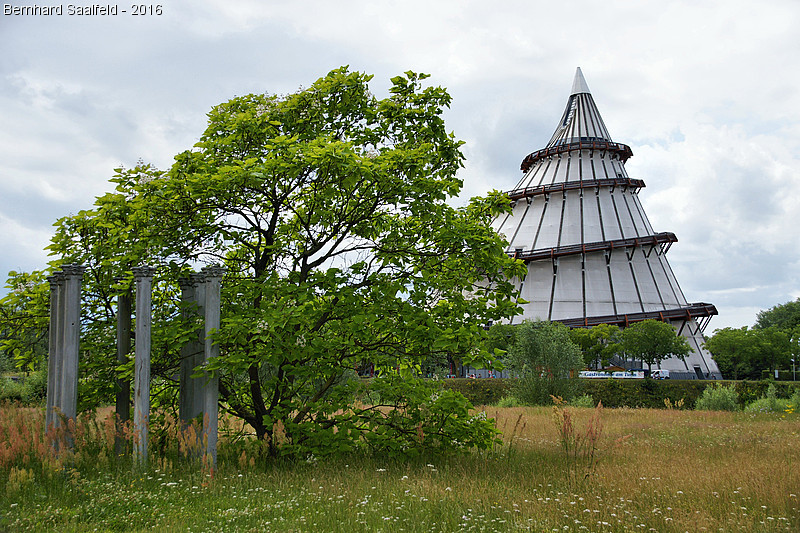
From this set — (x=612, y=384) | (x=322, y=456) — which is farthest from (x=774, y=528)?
(x=612, y=384)

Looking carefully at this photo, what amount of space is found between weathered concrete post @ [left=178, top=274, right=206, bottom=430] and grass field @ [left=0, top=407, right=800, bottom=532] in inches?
34.8

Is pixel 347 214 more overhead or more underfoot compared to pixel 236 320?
more overhead

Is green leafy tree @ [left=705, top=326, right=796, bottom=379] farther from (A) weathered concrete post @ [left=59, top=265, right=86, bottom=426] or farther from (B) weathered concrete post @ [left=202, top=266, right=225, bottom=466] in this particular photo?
(A) weathered concrete post @ [left=59, top=265, right=86, bottom=426]

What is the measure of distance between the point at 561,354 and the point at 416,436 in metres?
20.9

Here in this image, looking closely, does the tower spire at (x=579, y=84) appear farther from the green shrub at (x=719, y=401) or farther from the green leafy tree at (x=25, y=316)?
the green leafy tree at (x=25, y=316)

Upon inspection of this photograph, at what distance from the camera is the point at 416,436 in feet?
31.9

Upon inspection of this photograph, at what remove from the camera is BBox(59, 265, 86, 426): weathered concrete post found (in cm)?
905

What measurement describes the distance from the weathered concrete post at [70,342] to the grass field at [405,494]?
791mm

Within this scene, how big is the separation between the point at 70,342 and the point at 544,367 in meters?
22.9

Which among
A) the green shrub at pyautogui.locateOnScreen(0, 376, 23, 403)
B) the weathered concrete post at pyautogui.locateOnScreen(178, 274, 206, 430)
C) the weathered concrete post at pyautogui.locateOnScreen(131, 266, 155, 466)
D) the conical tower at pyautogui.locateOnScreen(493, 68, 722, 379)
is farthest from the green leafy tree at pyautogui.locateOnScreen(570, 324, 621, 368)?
the weathered concrete post at pyautogui.locateOnScreen(131, 266, 155, 466)

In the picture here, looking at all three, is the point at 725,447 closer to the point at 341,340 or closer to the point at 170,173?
the point at 341,340

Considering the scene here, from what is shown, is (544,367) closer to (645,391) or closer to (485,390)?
(485,390)

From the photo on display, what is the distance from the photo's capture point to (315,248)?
33.8 ft

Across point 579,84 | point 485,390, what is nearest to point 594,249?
point 579,84
